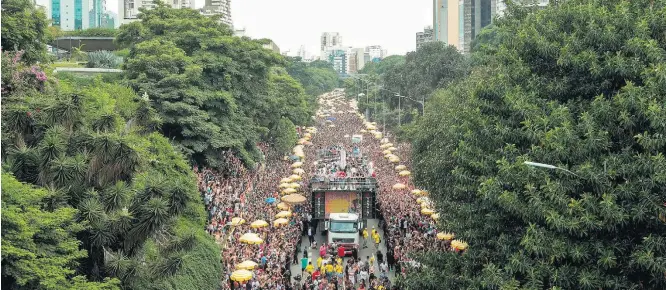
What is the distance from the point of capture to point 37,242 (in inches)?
426

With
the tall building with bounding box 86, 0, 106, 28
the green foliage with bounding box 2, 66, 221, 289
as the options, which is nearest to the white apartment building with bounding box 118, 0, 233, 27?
the tall building with bounding box 86, 0, 106, 28

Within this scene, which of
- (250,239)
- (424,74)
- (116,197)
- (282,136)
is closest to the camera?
(116,197)

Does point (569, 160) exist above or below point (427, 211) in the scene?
above

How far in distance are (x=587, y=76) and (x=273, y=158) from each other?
28679 millimetres

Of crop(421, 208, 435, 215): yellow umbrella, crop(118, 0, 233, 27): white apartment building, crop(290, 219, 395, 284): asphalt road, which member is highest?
crop(118, 0, 233, 27): white apartment building

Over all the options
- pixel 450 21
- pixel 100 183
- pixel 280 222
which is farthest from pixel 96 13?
pixel 100 183

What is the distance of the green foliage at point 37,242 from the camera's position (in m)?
10.1

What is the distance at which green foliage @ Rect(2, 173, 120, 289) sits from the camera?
398 inches

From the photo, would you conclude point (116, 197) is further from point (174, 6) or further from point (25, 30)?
point (174, 6)

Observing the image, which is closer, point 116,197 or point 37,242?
point 37,242

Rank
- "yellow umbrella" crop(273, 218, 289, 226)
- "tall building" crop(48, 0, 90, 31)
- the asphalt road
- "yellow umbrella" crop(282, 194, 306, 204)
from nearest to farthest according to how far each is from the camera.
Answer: the asphalt road < "yellow umbrella" crop(273, 218, 289, 226) < "yellow umbrella" crop(282, 194, 306, 204) < "tall building" crop(48, 0, 90, 31)

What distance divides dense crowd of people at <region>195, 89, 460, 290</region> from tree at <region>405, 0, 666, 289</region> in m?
2.78

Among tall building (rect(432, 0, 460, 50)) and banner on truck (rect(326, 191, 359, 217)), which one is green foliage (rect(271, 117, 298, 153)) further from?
tall building (rect(432, 0, 460, 50))

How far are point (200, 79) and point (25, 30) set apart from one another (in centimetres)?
830
